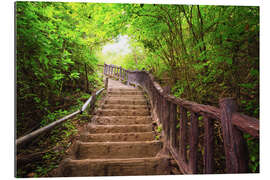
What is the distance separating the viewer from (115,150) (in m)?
2.09

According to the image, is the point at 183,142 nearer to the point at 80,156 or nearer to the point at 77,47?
the point at 80,156

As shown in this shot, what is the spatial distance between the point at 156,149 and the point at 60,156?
151 cm

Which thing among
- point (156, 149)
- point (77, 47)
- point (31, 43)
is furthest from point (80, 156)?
point (77, 47)

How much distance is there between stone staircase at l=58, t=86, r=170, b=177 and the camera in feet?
5.37

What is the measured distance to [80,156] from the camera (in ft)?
6.63

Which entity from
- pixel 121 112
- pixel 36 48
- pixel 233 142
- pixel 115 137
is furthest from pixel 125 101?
pixel 233 142

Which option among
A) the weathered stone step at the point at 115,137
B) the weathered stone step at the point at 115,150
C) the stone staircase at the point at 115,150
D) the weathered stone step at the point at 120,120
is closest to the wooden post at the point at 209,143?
the stone staircase at the point at 115,150

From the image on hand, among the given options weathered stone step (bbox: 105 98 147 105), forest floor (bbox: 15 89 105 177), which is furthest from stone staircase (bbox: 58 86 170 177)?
weathered stone step (bbox: 105 98 147 105)

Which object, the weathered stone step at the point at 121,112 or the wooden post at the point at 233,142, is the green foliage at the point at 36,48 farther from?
the wooden post at the point at 233,142

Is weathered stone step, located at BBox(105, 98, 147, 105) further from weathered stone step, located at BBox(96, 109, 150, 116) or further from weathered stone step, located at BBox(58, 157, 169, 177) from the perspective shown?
weathered stone step, located at BBox(58, 157, 169, 177)

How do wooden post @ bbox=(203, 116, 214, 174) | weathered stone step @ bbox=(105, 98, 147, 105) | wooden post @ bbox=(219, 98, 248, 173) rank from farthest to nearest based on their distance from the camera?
weathered stone step @ bbox=(105, 98, 147, 105) < wooden post @ bbox=(203, 116, 214, 174) < wooden post @ bbox=(219, 98, 248, 173)
